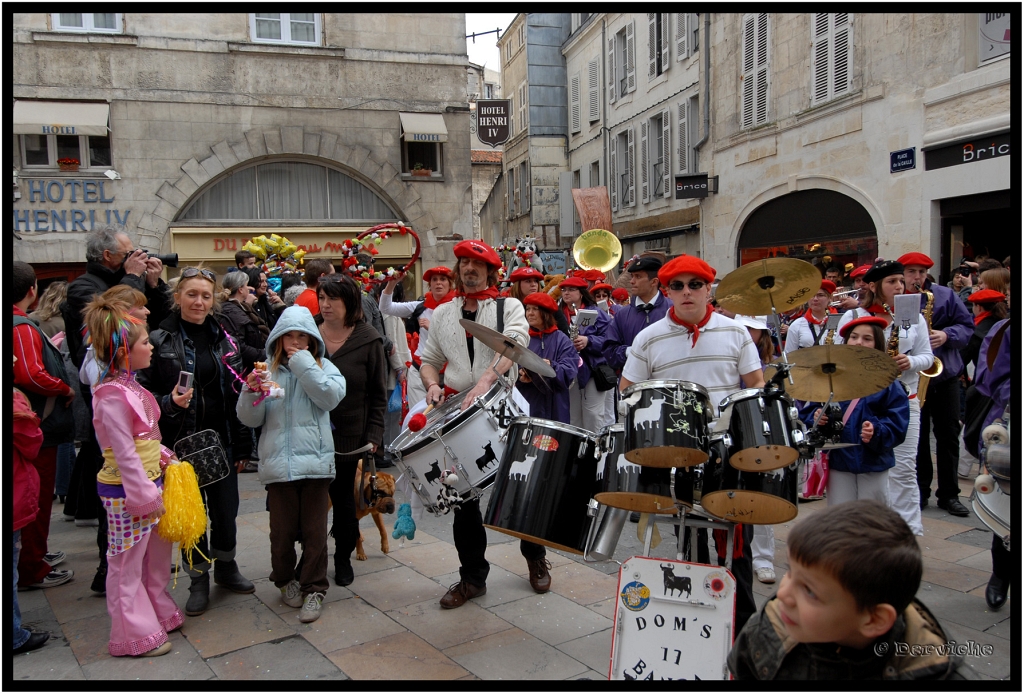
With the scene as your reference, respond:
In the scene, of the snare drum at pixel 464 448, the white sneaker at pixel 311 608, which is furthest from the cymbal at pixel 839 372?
the white sneaker at pixel 311 608

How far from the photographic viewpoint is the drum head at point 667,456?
2.87m

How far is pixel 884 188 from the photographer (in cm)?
1326

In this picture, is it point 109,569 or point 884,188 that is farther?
point 884,188

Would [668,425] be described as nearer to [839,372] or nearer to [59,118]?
[839,372]

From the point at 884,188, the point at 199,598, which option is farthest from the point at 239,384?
the point at 884,188

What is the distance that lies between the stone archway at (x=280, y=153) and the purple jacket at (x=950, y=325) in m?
12.9

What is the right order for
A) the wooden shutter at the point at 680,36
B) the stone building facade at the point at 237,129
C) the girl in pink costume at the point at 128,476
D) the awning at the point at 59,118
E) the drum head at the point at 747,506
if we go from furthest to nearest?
the wooden shutter at the point at 680,36 < the stone building facade at the point at 237,129 < the awning at the point at 59,118 < the girl in pink costume at the point at 128,476 < the drum head at the point at 747,506

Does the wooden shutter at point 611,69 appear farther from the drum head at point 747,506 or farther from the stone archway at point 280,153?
the drum head at point 747,506

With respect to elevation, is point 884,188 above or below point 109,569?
above

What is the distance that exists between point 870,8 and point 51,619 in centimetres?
503

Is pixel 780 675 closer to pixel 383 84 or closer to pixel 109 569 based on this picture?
pixel 109 569

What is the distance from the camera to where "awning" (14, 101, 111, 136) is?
1478cm

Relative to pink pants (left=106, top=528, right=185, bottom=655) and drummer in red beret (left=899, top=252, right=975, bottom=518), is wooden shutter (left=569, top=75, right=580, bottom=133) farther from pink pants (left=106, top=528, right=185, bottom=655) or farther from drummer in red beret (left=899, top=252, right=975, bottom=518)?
pink pants (left=106, top=528, right=185, bottom=655)

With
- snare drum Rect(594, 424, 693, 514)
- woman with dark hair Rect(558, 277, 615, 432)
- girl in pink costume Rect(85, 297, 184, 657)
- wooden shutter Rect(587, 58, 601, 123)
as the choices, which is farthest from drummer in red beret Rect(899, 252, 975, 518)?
wooden shutter Rect(587, 58, 601, 123)
